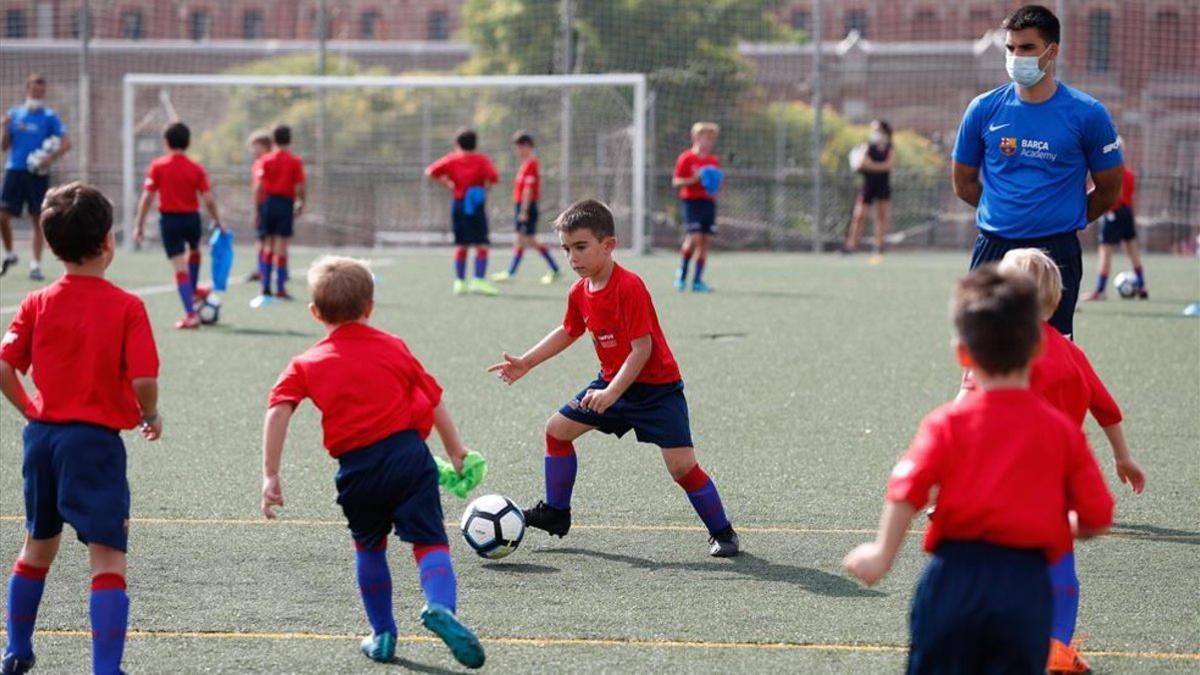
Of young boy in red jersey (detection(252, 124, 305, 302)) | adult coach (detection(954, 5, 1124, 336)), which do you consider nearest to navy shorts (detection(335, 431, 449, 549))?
adult coach (detection(954, 5, 1124, 336))

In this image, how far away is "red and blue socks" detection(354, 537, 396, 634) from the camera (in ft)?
15.8

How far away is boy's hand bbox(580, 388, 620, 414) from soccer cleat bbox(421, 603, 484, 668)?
1592 millimetres

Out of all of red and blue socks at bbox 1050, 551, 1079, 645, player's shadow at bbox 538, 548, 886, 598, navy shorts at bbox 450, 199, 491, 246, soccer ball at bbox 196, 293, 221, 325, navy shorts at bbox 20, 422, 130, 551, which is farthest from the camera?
navy shorts at bbox 450, 199, 491, 246

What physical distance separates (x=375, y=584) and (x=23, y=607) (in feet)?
3.22

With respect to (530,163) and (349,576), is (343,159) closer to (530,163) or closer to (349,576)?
(530,163)

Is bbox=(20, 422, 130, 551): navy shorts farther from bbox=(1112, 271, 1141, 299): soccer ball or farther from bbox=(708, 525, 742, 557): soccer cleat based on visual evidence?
bbox=(1112, 271, 1141, 299): soccer ball

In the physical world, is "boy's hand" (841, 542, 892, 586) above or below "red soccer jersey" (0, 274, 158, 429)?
below

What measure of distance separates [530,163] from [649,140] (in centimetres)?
867

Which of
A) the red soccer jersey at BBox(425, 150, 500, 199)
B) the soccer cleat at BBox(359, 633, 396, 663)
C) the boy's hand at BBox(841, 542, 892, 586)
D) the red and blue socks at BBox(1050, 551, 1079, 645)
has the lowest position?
the soccer cleat at BBox(359, 633, 396, 663)

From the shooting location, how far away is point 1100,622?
526 cm

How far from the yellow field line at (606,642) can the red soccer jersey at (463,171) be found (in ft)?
44.1

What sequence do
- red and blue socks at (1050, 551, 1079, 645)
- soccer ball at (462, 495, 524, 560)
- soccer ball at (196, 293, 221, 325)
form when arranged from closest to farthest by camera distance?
red and blue socks at (1050, 551, 1079, 645)
soccer ball at (462, 495, 524, 560)
soccer ball at (196, 293, 221, 325)

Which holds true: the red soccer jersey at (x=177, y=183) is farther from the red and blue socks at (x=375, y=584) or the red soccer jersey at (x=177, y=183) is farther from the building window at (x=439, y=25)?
the building window at (x=439, y=25)

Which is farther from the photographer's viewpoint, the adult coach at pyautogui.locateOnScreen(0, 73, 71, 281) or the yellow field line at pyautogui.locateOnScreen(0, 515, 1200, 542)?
the adult coach at pyautogui.locateOnScreen(0, 73, 71, 281)
